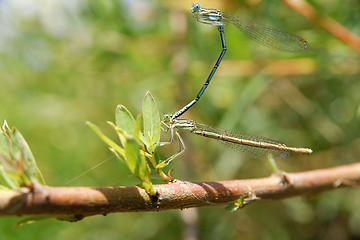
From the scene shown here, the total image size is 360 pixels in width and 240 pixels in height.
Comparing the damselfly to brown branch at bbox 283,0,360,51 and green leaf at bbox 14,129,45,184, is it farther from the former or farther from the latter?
green leaf at bbox 14,129,45,184

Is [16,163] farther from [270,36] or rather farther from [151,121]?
[270,36]

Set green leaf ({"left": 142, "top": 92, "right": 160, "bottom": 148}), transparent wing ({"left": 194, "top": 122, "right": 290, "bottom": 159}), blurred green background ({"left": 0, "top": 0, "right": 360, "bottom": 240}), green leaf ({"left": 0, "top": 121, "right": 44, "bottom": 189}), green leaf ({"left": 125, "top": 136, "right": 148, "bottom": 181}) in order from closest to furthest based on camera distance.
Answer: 1. green leaf ({"left": 0, "top": 121, "right": 44, "bottom": 189})
2. green leaf ({"left": 125, "top": 136, "right": 148, "bottom": 181})
3. green leaf ({"left": 142, "top": 92, "right": 160, "bottom": 148})
4. transparent wing ({"left": 194, "top": 122, "right": 290, "bottom": 159})
5. blurred green background ({"left": 0, "top": 0, "right": 360, "bottom": 240})

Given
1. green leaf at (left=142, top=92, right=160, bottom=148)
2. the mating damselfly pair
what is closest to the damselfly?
the mating damselfly pair

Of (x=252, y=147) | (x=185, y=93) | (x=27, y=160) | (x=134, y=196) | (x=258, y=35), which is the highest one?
(x=258, y=35)

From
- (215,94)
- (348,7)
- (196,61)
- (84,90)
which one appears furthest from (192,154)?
(348,7)

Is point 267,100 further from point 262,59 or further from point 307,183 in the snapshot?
point 307,183

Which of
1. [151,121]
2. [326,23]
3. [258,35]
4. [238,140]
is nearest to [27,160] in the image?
[151,121]

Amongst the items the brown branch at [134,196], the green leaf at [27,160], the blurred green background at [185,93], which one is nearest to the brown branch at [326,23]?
the blurred green background at [185,93]
